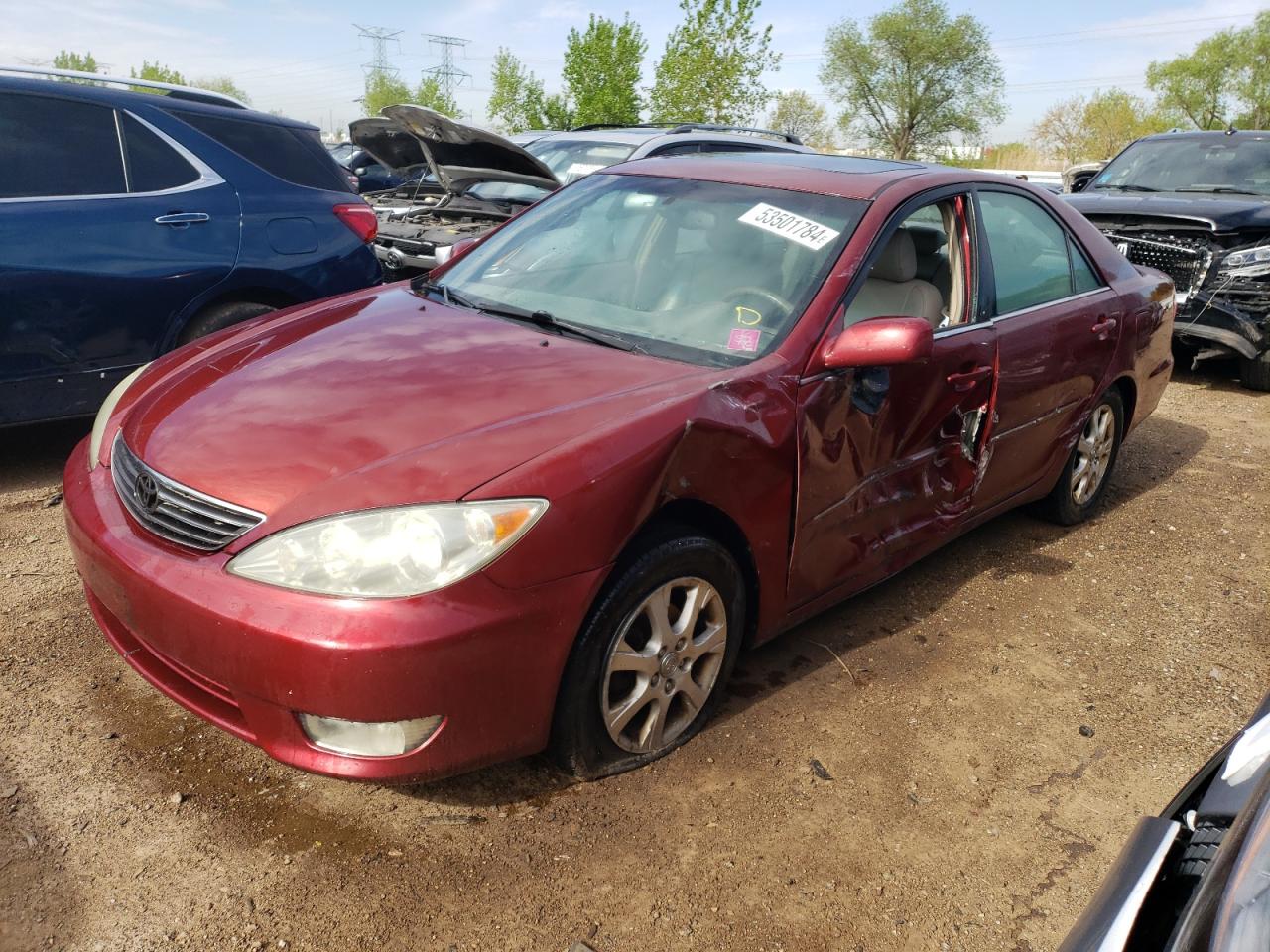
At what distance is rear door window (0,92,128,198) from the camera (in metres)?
4.19

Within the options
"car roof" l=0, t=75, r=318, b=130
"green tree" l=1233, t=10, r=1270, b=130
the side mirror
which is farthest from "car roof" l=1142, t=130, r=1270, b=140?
"green tree" l=1233, t=10, r=1270, b=130

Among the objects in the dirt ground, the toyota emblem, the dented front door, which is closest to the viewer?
the dirt ground

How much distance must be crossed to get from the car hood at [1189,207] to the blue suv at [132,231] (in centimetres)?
577

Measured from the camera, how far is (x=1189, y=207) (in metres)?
7.41

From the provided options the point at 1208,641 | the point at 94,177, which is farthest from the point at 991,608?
the point at 94,177

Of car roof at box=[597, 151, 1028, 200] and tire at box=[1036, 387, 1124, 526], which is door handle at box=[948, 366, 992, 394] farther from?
tire at box=[1036, 387, 1124, 526]

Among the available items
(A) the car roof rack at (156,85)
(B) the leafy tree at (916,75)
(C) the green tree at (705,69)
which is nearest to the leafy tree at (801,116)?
(B) the leafy tree at (916,75)

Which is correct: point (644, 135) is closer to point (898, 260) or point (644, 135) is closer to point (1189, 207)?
point (1189, 207)

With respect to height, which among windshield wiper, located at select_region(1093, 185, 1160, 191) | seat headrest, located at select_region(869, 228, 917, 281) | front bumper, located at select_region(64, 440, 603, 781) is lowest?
front bumper, located at select_region(64, 440, 603, 781)

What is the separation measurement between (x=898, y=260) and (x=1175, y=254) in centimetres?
512

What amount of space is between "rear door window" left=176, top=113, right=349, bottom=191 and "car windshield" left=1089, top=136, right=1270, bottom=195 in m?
6.72

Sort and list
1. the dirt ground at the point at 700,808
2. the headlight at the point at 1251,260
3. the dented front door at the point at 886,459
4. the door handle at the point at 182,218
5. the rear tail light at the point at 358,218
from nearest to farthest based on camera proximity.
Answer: the dirt ground at the point at 700,808, the dented front door at the point at 886,459, the door handle at the point at 182,218, the rear tail light at the point at 358,218, the headlight at the point at 1251,260

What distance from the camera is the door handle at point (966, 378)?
3.26 meters

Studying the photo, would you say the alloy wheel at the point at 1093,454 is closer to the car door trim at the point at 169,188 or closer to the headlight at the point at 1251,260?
the headlight at the point at 1251,260
